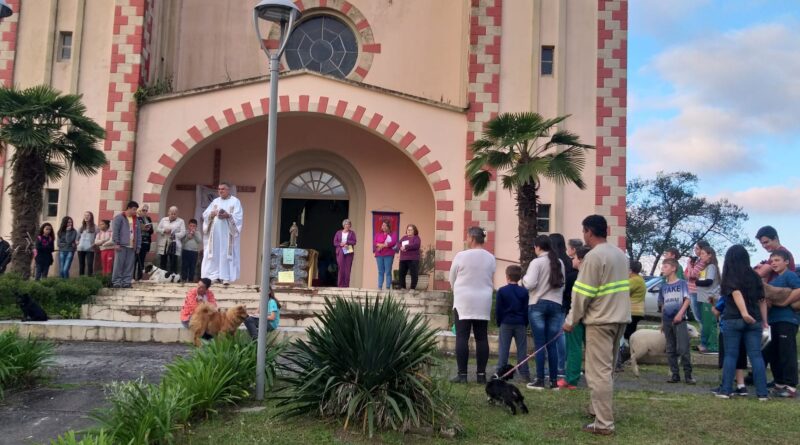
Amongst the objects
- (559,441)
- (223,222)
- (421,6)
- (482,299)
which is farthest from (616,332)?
(421,6)

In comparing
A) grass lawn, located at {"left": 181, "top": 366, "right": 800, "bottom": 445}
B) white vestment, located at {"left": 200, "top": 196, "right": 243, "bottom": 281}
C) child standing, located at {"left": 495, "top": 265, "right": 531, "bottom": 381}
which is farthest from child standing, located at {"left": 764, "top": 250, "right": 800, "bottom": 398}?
white vestment, located at {"left": 200, "top": 196, "right": 243, "bottom": 281}

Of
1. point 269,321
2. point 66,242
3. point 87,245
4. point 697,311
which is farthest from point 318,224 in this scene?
point 697,311

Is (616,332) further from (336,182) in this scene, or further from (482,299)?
(336,182)

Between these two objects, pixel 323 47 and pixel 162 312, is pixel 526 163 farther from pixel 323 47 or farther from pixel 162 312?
pixel 323 47

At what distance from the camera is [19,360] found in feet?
23.4

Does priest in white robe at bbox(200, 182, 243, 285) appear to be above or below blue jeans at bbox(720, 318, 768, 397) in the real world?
above

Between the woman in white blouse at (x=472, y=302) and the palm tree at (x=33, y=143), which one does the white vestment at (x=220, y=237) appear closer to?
the palm tree at (x=33, y=143)

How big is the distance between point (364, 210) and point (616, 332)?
12.1 meters

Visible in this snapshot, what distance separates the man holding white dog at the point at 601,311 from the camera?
5473mm

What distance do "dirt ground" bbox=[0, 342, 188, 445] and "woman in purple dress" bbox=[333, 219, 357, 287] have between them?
529cm

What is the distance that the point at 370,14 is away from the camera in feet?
58.8

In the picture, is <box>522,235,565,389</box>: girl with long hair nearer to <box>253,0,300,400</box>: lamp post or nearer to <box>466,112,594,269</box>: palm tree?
<box>253,0,300,400</box>: lamp post

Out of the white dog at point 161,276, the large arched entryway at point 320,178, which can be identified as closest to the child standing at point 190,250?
the white dog at point 161,276

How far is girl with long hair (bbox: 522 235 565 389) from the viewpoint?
727 centimetres
